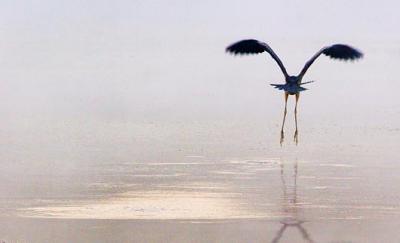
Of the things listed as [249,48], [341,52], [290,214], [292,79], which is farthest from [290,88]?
[290,214]

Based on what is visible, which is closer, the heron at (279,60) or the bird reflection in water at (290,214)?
the bird reflection in water at (290,214)

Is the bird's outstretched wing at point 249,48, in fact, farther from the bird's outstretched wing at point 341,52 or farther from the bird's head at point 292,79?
the bird's outstretched wing at point 341,52

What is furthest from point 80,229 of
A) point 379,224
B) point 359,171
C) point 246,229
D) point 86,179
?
point 359,171

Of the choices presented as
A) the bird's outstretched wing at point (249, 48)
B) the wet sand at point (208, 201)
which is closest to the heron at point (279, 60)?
the bird's outstretched wing at point (249, 48)

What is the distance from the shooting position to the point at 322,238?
5369cm

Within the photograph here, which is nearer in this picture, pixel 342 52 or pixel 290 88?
pixel 290 88

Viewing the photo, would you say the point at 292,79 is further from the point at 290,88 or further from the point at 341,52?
the point at 341,52

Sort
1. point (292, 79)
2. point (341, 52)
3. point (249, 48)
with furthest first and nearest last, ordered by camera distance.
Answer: point (249, 48) < point (341, 52) < point (292, 79)

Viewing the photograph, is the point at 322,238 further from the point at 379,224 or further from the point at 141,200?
the point at 141,200

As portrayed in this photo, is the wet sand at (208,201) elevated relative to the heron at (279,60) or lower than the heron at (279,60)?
lower

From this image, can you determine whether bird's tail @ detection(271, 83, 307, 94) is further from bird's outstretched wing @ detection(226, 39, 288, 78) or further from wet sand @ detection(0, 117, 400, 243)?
wet sand @ detection(0, 117, 400, 243)

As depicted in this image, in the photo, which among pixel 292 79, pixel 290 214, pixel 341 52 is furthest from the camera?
pixel 341 52

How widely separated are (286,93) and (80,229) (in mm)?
13148

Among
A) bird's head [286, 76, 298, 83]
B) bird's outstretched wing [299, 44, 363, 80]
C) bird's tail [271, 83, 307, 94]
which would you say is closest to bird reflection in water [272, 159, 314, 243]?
bird's tail [271, 83, 307, 94]
